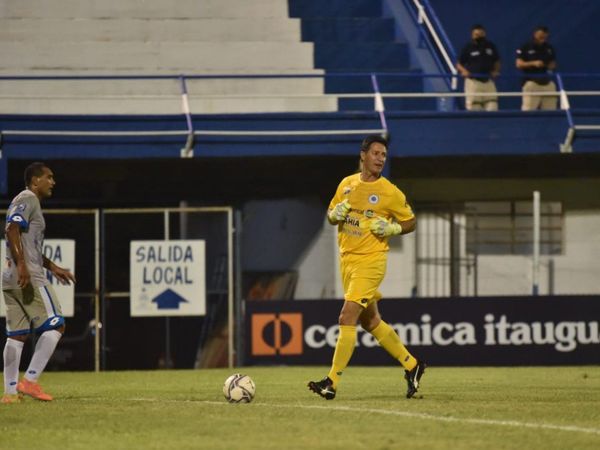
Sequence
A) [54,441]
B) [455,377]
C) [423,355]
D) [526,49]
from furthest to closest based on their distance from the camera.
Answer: [526,49], [423,355], [455,377], [54,441]

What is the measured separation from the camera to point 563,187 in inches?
938

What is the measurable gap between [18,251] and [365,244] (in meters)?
2.75

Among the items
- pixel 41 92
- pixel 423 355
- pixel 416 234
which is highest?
pixel 41 92

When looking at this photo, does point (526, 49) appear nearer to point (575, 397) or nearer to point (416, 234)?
point (416, 234)

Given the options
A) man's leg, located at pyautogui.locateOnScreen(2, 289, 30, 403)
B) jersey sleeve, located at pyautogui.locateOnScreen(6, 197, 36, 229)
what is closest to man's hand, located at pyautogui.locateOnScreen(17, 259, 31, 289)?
man's leg, located at pyautogui.locateOnScreen(2, 289, 30, 403)

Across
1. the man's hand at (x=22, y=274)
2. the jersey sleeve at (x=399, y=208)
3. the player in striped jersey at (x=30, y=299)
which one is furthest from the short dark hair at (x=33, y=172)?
the jersey sleeve at (x=399, y=208)

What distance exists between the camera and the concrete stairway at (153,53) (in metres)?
24.0

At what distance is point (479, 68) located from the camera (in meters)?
22.8

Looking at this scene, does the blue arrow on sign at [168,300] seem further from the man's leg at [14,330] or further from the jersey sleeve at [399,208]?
the jersey sleeve at [399,208]

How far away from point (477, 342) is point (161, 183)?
22.4 feet

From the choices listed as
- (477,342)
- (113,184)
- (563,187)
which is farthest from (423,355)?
(113,184)

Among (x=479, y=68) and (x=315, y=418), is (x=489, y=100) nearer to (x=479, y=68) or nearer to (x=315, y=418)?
(x=479, y=68)

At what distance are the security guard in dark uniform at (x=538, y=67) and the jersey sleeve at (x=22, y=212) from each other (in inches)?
519

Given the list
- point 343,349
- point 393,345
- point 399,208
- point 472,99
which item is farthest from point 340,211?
point 472,99
